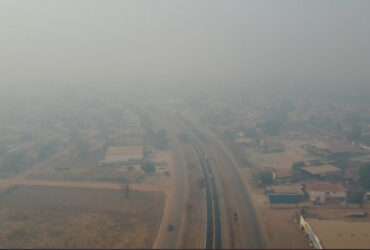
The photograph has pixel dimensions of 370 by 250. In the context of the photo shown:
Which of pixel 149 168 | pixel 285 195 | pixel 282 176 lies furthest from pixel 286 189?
pixel 149 168

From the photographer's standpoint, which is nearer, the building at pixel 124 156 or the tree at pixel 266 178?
the tree at pixel 266 178

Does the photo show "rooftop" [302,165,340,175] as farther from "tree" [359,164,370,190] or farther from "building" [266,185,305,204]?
"building" [266,185,305,204]

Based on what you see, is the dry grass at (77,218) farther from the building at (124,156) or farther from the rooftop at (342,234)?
the rooftop at (342,234)

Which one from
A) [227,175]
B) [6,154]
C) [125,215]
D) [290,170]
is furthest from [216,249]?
[6,154]

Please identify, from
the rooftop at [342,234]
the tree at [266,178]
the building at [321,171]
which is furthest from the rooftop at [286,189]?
the rooftop at [342,234]

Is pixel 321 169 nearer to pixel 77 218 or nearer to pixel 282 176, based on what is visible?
pixel 282 176

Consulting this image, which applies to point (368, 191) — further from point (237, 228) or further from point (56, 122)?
point (56, 122)
